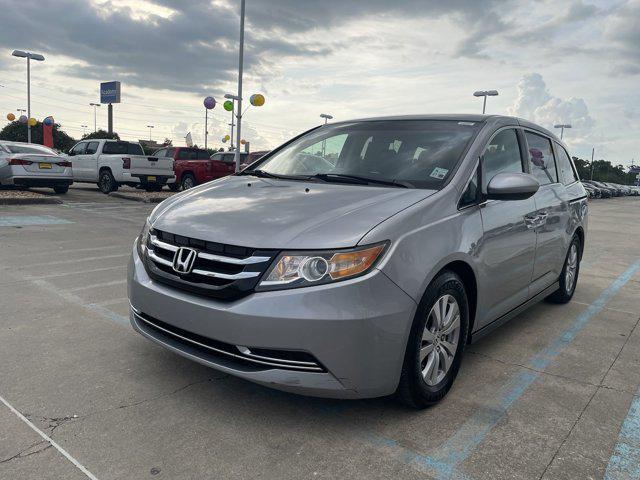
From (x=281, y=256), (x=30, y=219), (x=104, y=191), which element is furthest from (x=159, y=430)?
(x=104, y=191)

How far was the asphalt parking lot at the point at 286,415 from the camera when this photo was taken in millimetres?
2400

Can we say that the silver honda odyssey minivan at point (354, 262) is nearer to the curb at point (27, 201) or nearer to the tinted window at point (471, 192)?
the tinted window at point (471, 192)

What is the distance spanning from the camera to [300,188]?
11.0 ft

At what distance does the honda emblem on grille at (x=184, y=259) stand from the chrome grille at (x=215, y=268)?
0.02m

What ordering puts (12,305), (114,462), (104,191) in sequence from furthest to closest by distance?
(104,191) < (12,305) < (114,462)

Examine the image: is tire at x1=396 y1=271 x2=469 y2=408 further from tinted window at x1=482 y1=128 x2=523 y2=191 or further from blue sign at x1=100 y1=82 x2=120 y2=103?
blue sign at x1=100 y1=82 x2=120 y2=103

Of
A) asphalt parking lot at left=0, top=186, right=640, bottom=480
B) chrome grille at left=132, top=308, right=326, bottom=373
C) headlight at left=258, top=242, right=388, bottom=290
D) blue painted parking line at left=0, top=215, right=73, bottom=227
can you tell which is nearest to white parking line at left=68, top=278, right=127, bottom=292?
asphalt parking lot at left=0, top=186, right=640, bottom=480

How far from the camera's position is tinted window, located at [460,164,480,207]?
126 inches

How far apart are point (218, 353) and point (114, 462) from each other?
66 cm

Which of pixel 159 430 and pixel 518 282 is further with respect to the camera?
pixel 518 282

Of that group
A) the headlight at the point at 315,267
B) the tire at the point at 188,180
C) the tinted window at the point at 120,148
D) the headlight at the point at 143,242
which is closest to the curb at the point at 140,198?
the tinted window at the point at 120,148

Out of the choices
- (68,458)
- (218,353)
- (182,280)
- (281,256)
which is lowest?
(68,458)

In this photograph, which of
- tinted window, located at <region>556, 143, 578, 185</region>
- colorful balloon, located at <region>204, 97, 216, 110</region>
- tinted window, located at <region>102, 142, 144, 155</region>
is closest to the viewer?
tinted window, located at <region>556, 143, 578, 185</region>

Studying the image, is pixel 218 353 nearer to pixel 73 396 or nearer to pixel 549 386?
pixel 73 396
